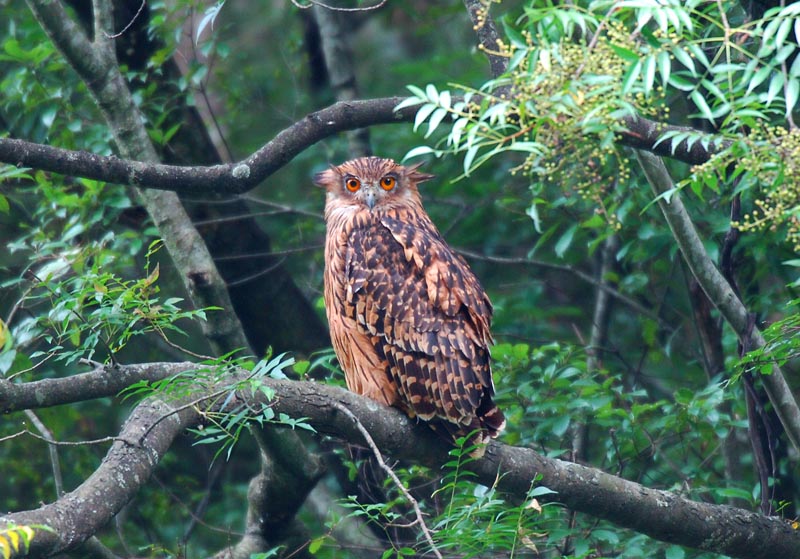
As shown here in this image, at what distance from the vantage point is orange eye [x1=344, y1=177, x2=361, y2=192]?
16.5ft

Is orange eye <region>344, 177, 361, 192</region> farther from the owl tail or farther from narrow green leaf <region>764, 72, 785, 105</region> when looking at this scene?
narrow green leaf <region>764, 72, 785, 105</region>

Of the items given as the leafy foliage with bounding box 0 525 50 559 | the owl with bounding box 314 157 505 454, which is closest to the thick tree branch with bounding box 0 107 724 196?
the owl with bounding box 314 157 505 454

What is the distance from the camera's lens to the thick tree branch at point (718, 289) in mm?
4051

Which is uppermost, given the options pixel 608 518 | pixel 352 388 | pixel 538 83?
pixel 538 83

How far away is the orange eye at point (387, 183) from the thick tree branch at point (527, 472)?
4.51 feet

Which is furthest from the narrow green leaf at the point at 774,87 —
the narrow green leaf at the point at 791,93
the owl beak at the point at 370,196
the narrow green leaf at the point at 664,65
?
the owl beak at the point at 370,196

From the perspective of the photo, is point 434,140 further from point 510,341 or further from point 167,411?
point 167,411

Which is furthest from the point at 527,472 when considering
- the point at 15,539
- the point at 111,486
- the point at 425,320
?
the point at 15,539

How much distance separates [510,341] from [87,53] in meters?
2.86

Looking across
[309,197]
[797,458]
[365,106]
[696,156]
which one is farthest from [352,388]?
[309,197]

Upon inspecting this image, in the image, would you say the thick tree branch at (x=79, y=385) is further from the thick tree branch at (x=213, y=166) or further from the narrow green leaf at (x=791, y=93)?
the narrow green leaf at (x=791, y=93)

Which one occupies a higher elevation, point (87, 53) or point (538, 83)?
point (87, 53)

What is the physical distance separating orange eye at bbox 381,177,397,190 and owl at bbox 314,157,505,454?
30 centimetres

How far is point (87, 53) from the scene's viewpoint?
4.64 metres
